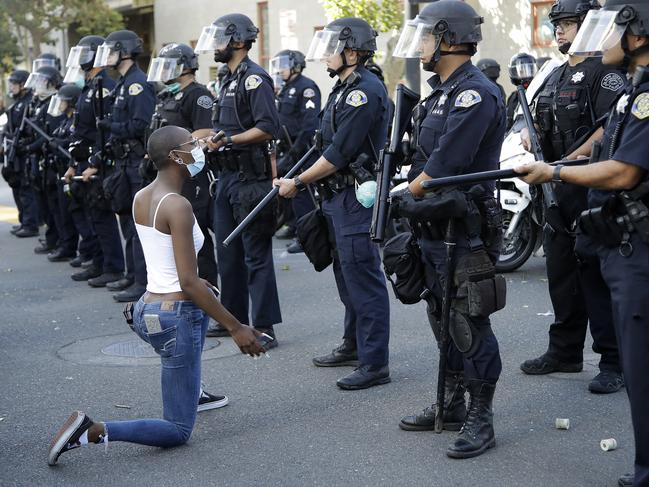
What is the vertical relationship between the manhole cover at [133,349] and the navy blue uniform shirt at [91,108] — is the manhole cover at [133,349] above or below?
below

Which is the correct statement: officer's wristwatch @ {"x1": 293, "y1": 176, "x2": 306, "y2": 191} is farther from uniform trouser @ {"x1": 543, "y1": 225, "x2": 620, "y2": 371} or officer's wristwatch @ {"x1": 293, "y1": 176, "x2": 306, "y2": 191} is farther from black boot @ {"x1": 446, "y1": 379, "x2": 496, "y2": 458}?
black boot @ {"x1": 446, "y1": 379, "x2": 496, "y2": 458}

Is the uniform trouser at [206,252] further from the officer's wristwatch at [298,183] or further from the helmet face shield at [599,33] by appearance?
the helmet face shield at [599,33]

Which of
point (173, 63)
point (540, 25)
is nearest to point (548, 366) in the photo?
point (173, 63)

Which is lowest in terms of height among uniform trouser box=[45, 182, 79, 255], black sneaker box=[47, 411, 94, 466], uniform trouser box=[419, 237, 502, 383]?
uniform trouser box=[45, 182, 79, 255]

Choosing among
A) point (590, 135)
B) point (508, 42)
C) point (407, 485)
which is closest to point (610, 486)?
point (407, 485)

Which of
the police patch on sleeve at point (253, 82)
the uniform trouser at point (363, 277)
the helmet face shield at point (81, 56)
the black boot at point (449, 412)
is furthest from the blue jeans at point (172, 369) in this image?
the helmet face shield at point (81, 56)

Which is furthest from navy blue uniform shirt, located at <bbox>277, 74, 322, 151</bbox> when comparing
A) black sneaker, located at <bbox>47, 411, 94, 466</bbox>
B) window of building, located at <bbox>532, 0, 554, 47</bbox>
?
black sneaker, located at <bbox>47, 411, 94, 466</bbox>

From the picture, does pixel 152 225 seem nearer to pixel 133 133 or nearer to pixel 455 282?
pixel 455 282

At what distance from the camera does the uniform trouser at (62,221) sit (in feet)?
37.8

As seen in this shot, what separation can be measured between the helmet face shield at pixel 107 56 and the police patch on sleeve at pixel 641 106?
615 cm

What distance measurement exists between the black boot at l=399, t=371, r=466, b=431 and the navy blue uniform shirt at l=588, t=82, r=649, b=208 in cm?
164

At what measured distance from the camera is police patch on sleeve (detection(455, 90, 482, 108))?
4894mm

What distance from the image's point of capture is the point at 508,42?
18.4 metres

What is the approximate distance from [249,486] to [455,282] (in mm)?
1371
